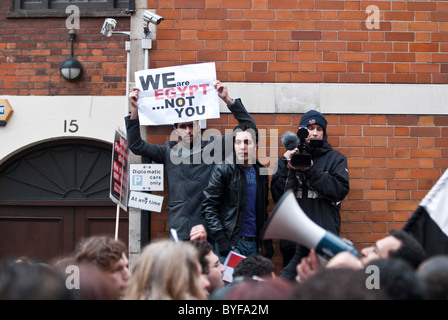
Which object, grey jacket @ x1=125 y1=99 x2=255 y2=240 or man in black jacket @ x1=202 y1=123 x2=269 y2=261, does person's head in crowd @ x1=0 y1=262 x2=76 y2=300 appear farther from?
grey jacket @ x1=125 y1=99 x2=255 y2=240

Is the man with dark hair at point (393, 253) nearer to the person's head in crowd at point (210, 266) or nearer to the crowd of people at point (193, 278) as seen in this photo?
the crowd of people at point (193, 278)

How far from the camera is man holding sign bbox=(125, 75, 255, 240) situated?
5.90m

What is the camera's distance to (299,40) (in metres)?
6.49

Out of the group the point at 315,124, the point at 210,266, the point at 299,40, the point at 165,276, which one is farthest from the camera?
the point at 299,40

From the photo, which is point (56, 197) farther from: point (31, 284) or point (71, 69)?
point (31, 284)

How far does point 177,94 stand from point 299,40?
1514 mm

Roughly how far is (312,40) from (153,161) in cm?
221

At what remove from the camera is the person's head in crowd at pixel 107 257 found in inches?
145

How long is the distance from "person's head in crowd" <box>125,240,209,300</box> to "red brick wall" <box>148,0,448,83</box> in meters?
3.70

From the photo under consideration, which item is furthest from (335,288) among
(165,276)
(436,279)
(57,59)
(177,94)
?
(57,59)

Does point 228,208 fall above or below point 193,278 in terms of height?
above

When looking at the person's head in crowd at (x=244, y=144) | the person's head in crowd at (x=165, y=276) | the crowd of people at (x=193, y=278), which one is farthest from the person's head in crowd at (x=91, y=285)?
the person's head in crowd at (x=244, y=144)

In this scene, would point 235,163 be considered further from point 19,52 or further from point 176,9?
point 19,52

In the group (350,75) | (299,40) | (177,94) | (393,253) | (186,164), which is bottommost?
(393,253)
